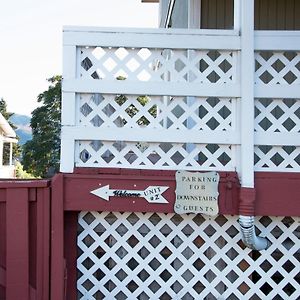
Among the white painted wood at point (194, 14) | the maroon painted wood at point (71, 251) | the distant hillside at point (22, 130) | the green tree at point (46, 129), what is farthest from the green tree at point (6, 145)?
the maroon painted wood at point (71, 251)

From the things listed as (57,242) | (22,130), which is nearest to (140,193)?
(57,242)

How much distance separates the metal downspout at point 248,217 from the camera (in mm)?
3305

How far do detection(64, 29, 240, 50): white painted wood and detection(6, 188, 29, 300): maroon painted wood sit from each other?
1.23 metres

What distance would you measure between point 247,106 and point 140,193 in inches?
41.1

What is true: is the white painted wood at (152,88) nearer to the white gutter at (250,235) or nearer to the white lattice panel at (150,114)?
the white lattice panel at (150,114)

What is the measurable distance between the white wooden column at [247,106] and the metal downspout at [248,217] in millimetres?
70

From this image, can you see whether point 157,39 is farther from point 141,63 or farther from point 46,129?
point 46,129

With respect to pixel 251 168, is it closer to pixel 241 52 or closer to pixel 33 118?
pixel 241 52

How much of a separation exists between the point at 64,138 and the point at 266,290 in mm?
2141

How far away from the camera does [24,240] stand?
3.30m

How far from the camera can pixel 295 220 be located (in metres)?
3.60

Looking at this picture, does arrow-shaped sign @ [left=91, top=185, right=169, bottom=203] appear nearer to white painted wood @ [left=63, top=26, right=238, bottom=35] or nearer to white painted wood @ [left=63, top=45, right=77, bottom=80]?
white painted wood @ [left=63, top=45, right=77, bottom=80]

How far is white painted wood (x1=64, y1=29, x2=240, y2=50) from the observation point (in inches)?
133

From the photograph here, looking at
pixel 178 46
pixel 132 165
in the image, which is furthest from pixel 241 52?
pixel 132 165
